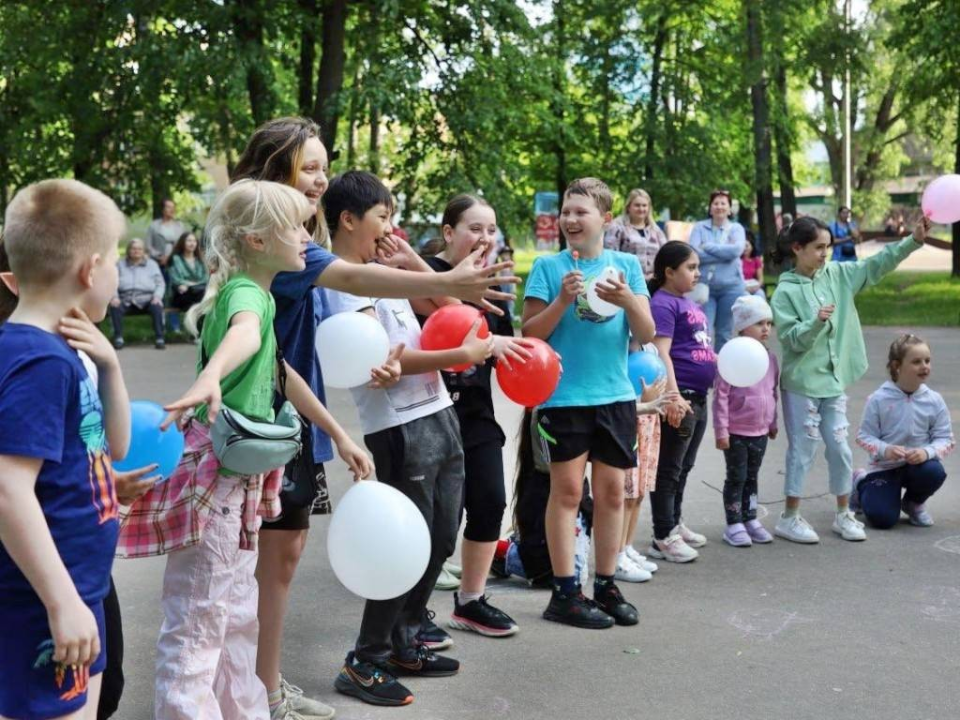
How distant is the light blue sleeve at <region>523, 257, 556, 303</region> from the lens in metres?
5.13

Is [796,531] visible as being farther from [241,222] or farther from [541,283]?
[241,222]

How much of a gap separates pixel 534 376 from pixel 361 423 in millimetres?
684

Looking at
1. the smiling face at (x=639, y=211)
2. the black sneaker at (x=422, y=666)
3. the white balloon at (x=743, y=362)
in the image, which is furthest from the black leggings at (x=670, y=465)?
the smiling face at (x=639, y=211)

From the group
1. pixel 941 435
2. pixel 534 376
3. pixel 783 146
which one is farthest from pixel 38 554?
pixel 783 146

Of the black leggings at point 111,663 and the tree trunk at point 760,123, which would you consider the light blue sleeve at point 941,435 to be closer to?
the black leggings at point 111,663

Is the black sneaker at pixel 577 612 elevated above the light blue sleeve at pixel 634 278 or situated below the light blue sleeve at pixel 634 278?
below

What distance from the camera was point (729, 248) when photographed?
511 inches

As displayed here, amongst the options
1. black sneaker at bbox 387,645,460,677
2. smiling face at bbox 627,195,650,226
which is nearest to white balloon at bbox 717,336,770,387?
black sneaker at bbox 387,645,460,677

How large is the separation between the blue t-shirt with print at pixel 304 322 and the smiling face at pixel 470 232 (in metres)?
0.93

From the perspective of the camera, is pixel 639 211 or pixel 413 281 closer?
pixel 413 281

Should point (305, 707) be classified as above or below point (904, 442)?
below

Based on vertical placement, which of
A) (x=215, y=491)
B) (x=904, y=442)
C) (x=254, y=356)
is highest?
(x=254, y=356)

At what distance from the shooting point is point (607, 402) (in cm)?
502

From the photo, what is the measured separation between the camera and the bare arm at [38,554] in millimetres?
2295
